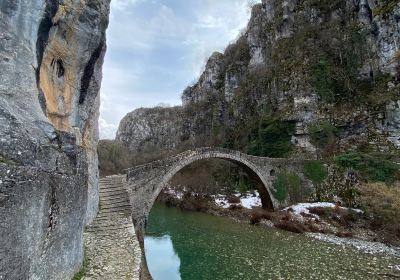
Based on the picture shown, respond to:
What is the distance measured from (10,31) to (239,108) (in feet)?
141

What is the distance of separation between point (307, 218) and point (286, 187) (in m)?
4.97

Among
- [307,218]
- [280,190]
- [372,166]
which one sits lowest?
[307,218]

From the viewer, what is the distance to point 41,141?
5520 millimetres

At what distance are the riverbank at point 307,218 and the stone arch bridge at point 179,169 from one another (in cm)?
184

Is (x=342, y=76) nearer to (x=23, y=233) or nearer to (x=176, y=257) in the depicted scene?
(x=176, y=257)

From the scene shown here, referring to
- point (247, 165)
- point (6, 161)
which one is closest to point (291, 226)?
point (247, 165)

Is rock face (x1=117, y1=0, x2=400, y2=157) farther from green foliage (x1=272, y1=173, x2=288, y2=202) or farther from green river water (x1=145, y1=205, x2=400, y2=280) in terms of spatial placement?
green river water (x1=145, y1=205, x2=400, y2=280)

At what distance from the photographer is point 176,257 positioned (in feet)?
54.5

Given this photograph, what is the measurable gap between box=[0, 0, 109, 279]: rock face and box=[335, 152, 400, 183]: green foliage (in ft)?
74.9

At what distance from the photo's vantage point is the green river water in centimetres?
1338

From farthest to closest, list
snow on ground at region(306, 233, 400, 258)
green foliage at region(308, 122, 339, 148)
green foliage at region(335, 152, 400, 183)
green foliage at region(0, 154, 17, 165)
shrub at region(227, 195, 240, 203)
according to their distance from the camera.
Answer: green foliage at region(308, 122, 339, 148)
shrub at region(227, 195, 240, 203)
green foliage at region(335, 152, 400, 183)
snow on ground at region(306, 233, 400, 258)
green foliage at region(0, 154, 17, 165)

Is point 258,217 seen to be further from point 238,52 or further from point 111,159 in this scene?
point 238,52

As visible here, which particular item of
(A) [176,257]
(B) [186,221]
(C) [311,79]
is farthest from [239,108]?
(A) [176,257]

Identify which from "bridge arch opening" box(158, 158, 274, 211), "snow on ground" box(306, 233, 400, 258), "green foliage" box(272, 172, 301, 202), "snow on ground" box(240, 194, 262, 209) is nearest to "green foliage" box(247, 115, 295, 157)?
"bridge arch opening" box(158, 158, 274, 211)
